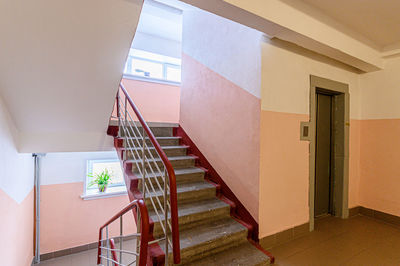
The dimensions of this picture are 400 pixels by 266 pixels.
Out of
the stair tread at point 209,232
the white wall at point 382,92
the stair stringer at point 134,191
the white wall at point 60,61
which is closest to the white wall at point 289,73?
the white wall at point 382,92

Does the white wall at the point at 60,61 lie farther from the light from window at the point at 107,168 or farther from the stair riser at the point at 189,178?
the light from window at the point at 107,168

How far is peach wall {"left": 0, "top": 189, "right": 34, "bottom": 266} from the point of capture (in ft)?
7.37

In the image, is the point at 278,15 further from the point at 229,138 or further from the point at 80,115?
the point at 80,115

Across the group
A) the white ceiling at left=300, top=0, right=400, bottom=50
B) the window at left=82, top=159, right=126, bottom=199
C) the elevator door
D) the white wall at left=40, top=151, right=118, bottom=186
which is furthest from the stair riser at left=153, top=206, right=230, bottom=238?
the white wall at left=40, top=151, right=118, bottom=186

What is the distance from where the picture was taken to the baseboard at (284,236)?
87.0 inches

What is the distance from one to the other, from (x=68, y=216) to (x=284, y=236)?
4.23 m

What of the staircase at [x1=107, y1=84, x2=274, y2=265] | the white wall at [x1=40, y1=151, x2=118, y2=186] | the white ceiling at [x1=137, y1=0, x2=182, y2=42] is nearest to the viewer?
the staircase at [x1=107, y1=84, x2=274, y2=265]

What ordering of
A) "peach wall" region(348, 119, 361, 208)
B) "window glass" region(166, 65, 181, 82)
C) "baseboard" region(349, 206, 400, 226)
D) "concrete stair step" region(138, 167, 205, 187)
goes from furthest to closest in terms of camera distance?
"window glass" region(166, 65, 181, 82), "peach wall" region(348, 119, 361, 208), "baseboard" region(349, 206, 400, 226), "concrete stair step" region(138, 167, 205, 187)

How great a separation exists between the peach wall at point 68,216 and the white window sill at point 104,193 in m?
0.09

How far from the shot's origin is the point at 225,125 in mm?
2641

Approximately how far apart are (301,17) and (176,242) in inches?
87.5

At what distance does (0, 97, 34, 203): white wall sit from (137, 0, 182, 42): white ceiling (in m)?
2.61

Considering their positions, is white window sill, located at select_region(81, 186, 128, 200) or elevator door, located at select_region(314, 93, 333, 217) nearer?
elevator door, located at select_region(314, 93, 333, 217)

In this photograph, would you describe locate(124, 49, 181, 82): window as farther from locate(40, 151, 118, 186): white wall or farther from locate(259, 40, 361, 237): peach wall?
locate(259, 40, 361, 237): peach wall
